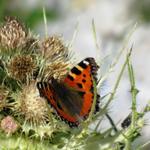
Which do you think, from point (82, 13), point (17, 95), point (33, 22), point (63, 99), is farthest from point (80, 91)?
point (82, 13)

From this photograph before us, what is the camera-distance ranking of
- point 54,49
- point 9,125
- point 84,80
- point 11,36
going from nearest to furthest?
point 9,125, point 84,80, point 11,36, point 54,49

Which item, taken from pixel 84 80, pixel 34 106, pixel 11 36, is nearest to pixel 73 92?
pixel 84 80

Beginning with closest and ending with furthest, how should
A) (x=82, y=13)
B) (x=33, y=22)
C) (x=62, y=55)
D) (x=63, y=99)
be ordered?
(x=63, y=99)
(x=62, y=55)
(x=33, y=22)
(x=82, y=13)

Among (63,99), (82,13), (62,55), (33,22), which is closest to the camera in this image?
(63,99)

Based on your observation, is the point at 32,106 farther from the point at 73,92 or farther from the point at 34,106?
the point at 73,92

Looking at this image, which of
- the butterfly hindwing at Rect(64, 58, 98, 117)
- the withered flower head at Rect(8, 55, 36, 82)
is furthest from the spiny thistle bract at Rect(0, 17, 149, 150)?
the butterfly hindwing at Rect(64, 58, 98, 117)

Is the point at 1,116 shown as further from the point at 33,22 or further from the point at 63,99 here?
the point at 33,22

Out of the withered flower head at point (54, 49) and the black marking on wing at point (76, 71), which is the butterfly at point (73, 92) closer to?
the black marking on wing at point (76, 71)
